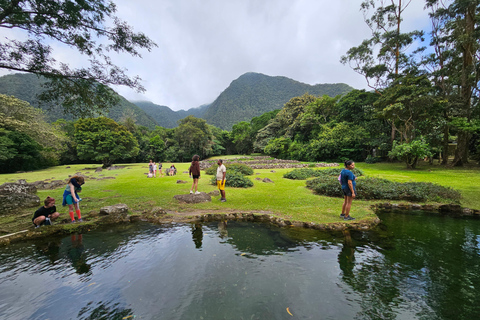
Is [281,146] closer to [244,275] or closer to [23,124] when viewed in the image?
[244,275]

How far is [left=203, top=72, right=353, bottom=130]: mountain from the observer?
109750 millimetres

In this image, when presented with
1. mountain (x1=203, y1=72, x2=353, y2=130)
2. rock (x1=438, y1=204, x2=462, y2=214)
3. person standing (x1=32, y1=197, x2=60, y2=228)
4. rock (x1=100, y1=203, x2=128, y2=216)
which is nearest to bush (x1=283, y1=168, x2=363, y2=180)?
rock (x1=438, y1=204, x2=462, y2=214)

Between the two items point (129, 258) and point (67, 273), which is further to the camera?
point (129, 258)

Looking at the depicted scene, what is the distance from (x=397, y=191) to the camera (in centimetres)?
916

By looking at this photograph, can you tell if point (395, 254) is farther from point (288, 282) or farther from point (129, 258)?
point (129, 258)

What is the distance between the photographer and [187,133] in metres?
47.9

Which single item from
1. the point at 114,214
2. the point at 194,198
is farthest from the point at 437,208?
the point at 114,214

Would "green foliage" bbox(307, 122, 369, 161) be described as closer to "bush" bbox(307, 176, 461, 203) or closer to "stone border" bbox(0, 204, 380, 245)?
"bush" bbox(307, 176, 461, 203)

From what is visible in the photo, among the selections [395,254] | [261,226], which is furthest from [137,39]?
[395,254]

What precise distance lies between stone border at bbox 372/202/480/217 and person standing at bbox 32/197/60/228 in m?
12.0

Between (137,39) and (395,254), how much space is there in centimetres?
1176

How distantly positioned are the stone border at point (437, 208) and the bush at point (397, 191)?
67 centimetres

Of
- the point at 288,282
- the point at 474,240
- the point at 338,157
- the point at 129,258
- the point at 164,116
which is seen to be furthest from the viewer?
the point at 164,116

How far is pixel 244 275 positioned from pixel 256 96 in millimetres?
128526
